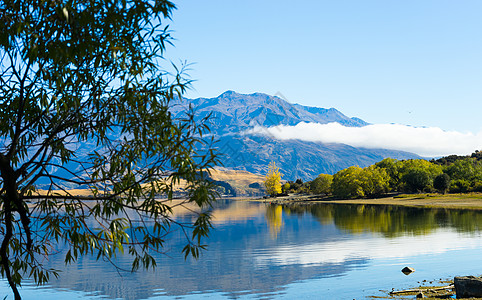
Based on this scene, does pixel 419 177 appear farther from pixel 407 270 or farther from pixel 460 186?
pixel 407 270

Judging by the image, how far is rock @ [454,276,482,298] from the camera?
2033 centimetres

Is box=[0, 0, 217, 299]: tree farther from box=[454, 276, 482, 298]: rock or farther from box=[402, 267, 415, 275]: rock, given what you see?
box=[402, 267, 415, 275]: rock

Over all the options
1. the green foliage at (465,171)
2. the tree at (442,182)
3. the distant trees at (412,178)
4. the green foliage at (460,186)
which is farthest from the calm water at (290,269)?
the green foliage at (465,171)

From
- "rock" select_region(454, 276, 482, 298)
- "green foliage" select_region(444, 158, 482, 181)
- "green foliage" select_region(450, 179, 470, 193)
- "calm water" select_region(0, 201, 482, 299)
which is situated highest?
"green foliage" select_region(444, 158, 482, 181)

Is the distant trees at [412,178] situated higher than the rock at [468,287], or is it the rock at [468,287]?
the distant trees at [412,178]

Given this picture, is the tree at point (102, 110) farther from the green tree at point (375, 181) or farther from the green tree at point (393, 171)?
the green tree at point (393, 171)

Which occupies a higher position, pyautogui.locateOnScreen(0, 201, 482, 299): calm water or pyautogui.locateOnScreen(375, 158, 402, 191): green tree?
pyautogui.locateOnScreen(375, 158, 402, 191): green tree

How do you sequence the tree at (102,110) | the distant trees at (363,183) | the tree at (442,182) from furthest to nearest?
the distant trees at (363,183)
the tree at (442,182)
the tree at (102,110)

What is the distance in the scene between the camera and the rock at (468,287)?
2033cm

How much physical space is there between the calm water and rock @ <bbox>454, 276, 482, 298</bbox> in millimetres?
5292

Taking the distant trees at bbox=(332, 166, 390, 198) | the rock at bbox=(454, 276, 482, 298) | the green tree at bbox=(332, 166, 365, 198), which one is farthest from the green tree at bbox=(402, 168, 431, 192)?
the rock at bbox=(454, 276, 482, 298)

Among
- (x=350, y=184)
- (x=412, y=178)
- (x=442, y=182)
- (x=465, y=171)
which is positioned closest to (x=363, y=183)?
(x=350, y=184)

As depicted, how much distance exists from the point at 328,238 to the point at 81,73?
49.9 meters

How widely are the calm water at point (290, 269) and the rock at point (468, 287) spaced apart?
529 cm
